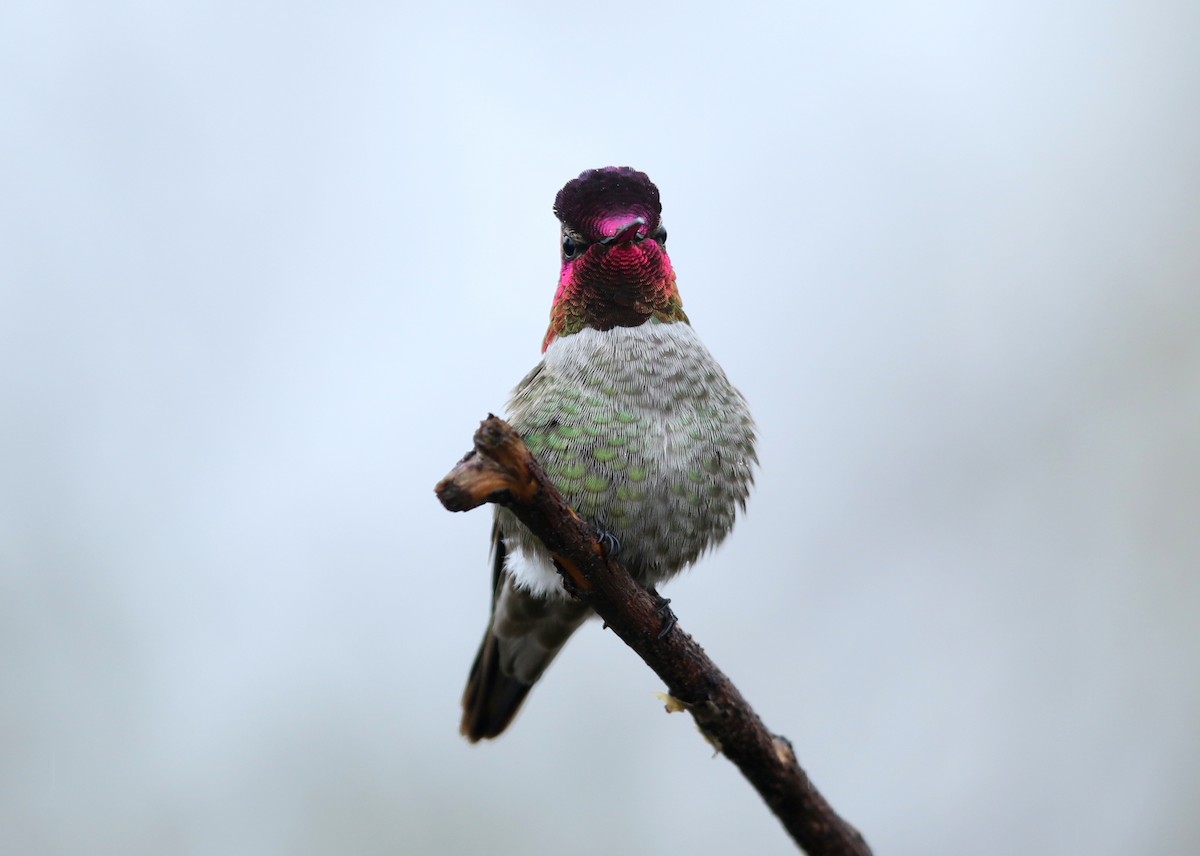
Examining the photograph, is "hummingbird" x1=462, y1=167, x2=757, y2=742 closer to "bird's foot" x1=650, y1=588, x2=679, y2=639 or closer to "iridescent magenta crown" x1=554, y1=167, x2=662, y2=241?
"iridescent magenta crown" x1=554, y1=167, x2=662, y2=241

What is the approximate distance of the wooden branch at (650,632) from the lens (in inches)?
102

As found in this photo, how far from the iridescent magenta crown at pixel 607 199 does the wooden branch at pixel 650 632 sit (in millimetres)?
1471

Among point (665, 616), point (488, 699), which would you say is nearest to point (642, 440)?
point (665, 616)

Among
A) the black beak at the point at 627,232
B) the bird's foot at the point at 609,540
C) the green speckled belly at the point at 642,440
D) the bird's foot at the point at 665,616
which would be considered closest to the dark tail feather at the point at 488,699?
the green speckled belly at the point at 642,440

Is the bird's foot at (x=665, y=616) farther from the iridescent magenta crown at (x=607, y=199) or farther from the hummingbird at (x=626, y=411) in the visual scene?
the iridescent magenta crown at (x=607, y=199)

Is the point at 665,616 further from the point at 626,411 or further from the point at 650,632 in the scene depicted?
the point at 626,411

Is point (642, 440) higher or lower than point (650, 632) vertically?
higher

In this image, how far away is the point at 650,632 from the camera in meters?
3.23

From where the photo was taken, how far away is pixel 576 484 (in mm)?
3846

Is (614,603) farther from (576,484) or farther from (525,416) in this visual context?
(525,416)

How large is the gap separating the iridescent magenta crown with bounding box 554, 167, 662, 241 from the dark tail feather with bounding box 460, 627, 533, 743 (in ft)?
6.91

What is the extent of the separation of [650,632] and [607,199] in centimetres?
175

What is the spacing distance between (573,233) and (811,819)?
2431 mm

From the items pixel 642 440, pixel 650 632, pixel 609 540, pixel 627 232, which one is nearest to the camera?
pixel 650 632
